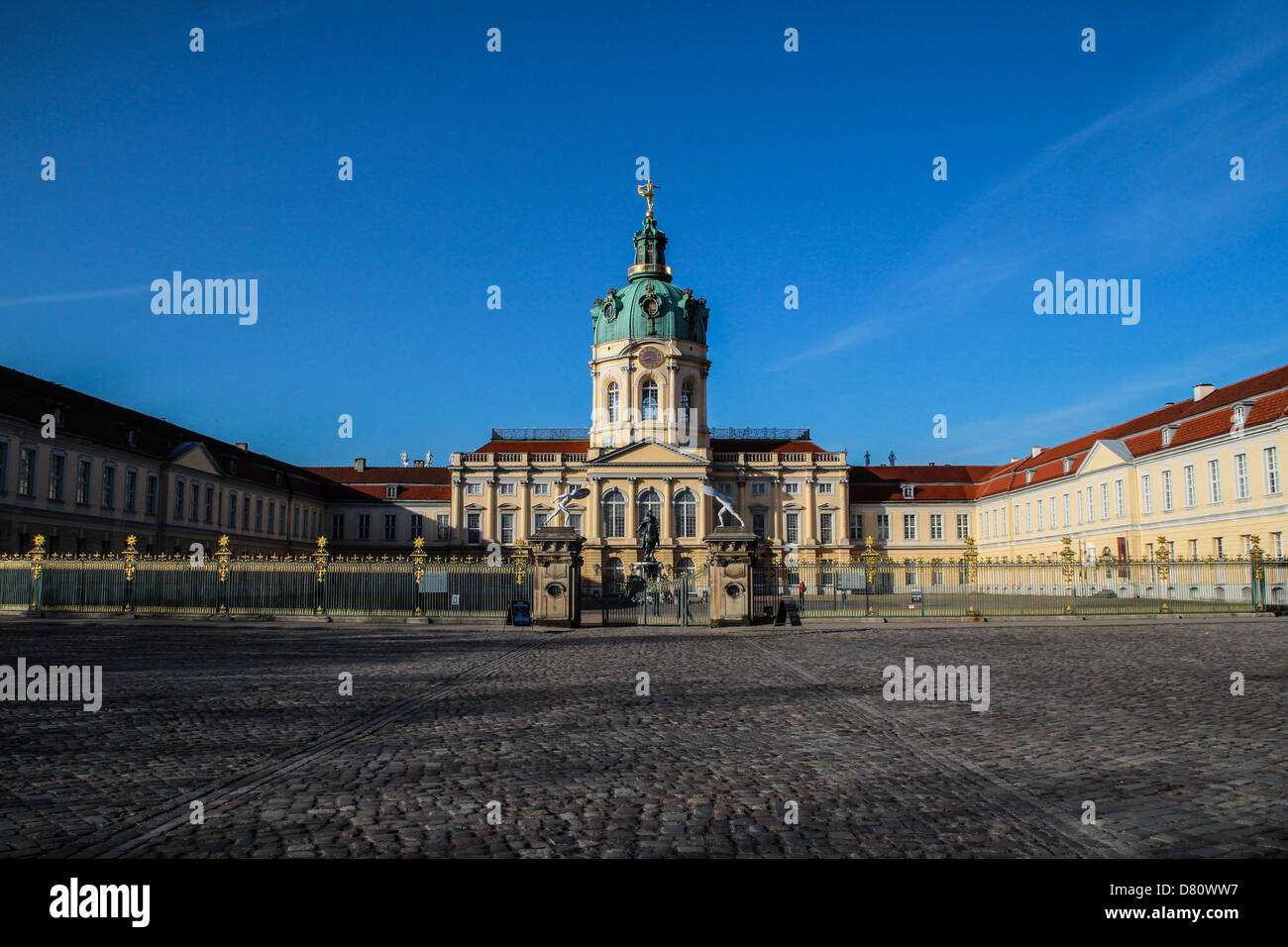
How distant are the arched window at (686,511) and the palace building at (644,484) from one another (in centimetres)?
10

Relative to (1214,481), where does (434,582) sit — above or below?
below

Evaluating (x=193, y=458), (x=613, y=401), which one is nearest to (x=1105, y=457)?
(x=613, y=401)

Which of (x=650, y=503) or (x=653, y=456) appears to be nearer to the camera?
(x=653, y=456)

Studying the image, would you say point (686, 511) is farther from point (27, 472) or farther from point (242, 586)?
point (242, 586)

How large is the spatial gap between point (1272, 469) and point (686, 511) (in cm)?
3955

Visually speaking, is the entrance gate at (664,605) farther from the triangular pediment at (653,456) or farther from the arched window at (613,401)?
the arched window at (613,401)

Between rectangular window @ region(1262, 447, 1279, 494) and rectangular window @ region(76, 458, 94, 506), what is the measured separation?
53.3m

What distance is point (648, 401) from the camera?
76750 mm

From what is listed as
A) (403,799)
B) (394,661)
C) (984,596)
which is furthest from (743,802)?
(984,596)

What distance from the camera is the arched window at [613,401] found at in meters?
76.9

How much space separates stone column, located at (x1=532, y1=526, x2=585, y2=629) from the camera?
2761 centimetres

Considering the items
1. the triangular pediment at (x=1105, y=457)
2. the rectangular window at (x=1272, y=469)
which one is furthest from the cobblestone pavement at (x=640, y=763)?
the triangular pediment at (x=1105, y=457)

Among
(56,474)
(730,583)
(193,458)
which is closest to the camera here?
(730,583)
